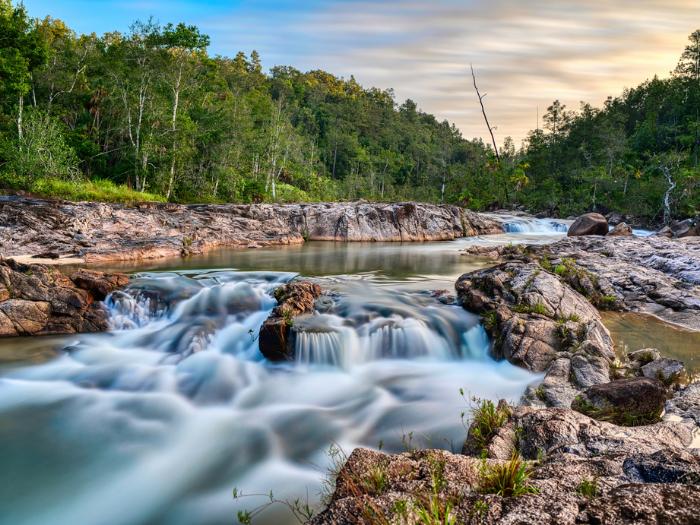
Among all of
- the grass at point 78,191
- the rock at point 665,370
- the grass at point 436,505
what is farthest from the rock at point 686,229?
the grass at point 78,191

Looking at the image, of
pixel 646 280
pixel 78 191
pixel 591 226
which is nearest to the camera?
pixel 646 280

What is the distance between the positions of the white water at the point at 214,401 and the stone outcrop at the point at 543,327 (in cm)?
45

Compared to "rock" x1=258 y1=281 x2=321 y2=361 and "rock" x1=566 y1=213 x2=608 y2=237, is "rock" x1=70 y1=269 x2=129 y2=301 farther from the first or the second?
"rock" x1=566 y1=213 x2=608 y2=237

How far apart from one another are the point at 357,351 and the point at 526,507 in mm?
5877

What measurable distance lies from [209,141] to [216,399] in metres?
29.8

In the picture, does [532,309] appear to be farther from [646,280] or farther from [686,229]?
[686,229]

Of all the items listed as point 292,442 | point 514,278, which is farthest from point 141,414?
point 514,278

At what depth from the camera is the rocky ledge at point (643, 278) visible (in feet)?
35.5

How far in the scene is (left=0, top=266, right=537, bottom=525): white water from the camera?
15.4 feet

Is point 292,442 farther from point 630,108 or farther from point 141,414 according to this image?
point 630,108

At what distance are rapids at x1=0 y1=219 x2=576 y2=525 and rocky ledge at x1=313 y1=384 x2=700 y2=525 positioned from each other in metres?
1.53

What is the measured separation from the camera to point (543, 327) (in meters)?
7.71

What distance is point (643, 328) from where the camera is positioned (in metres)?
9.59

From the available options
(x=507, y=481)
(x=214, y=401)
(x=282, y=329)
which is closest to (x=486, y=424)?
(x=507, y=481)
